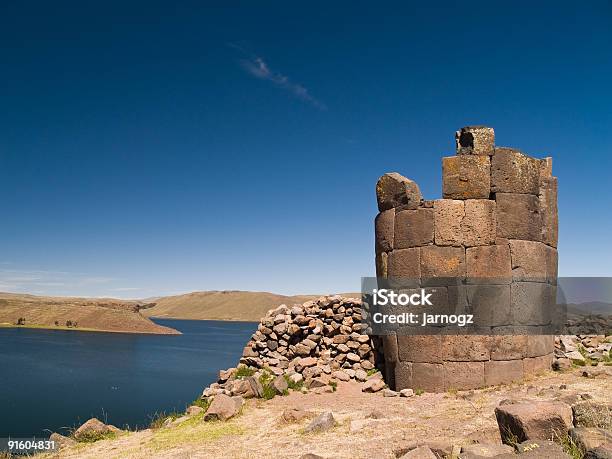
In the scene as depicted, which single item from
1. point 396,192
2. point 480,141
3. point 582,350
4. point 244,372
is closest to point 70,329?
point 244,372

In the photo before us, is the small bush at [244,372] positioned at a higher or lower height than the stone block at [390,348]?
lower

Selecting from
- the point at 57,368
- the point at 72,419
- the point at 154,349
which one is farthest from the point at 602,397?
the point at 154,349

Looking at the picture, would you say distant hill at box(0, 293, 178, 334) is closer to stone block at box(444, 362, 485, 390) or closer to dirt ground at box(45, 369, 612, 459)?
dirt ground at box(45, 369, 612, 459)

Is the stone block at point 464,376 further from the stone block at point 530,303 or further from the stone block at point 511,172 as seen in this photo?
the stone block at point 511,172

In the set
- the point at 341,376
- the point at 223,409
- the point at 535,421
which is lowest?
the point at 223,409

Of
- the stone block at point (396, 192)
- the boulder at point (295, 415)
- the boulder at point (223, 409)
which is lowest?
the boulder at point (223, 409)

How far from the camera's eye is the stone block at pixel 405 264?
9.52 metres

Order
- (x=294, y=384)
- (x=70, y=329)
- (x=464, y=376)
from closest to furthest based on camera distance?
1. (x=464, y=376)
2. (x=294, y=384)
3. (x=70, y=329)

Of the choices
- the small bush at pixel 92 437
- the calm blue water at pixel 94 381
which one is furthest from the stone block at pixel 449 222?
the calm blue water at pixel 94 381

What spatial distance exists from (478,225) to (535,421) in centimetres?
493

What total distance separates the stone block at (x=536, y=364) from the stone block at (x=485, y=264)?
1.64 m

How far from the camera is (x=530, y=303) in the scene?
9.56 meters

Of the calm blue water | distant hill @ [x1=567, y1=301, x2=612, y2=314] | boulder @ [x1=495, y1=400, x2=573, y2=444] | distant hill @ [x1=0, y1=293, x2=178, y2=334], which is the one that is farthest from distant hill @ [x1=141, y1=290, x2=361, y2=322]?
boulder @ [x1=495, y1=400, x2=573, y2=444]

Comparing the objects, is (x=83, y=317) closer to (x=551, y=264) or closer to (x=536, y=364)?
(x=536, y=364)
